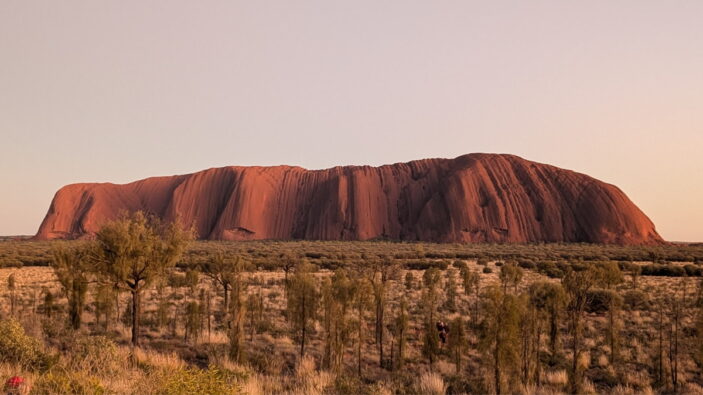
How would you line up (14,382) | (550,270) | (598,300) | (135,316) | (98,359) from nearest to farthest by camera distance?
(14,382)
(98,359)
(135,316)
(598,300)
(550,270)

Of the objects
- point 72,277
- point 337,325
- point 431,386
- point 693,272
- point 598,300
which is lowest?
point 693,272

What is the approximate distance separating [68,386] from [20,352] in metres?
4.03

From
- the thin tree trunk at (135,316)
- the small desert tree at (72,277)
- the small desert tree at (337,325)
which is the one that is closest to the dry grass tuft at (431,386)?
the small desert tree at (337,325)

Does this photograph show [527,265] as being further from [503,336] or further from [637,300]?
[503,336]

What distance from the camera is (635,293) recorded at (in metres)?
23.1

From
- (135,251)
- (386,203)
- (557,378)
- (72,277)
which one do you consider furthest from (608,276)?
(386,203)

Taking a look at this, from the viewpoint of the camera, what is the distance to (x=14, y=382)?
7535mm

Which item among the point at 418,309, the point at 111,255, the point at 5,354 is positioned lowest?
the point at 418,309

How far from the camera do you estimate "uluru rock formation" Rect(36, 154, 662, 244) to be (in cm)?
9019

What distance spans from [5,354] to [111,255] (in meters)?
4.62

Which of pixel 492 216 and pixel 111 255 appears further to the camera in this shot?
pixel 492 216

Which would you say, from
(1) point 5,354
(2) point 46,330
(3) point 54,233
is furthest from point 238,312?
(3) point 54,233

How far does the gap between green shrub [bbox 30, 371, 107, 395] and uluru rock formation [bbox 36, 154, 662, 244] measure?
80.6 m

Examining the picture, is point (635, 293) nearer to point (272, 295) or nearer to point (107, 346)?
point (272, 295)
